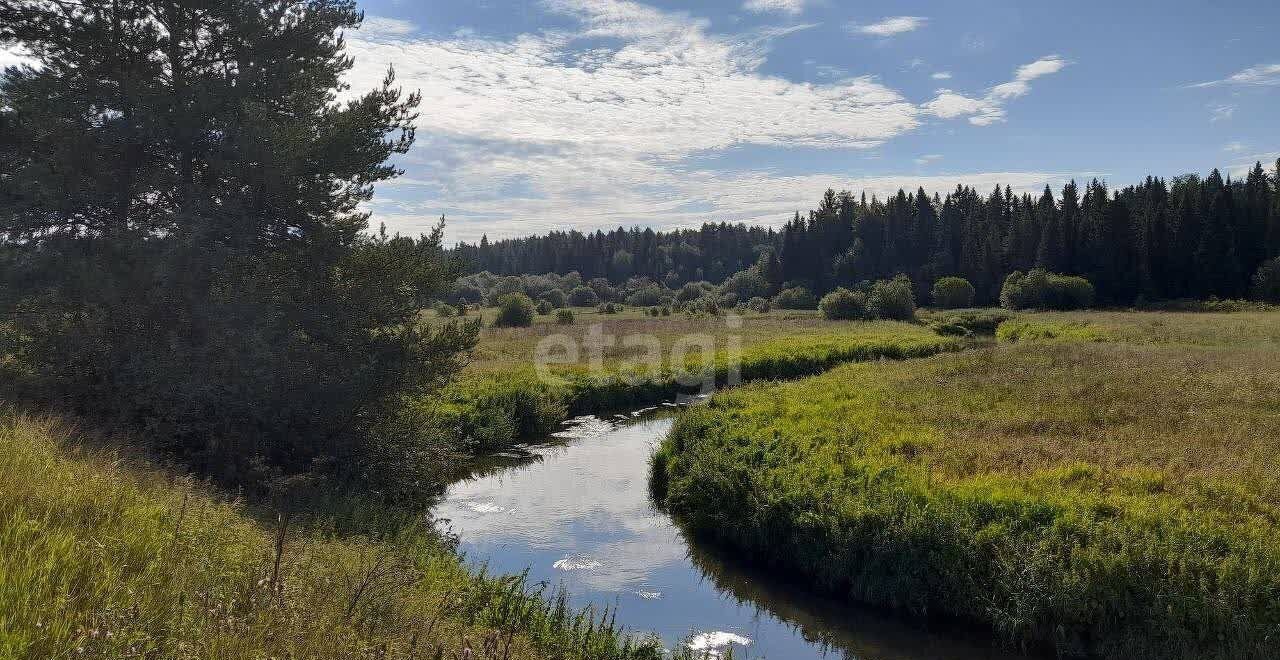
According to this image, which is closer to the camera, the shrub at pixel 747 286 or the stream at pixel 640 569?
the stream at pixel 640 569

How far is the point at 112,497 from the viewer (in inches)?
238

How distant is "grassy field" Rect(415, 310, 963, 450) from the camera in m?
20.2

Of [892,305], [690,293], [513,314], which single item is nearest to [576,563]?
[513,314]

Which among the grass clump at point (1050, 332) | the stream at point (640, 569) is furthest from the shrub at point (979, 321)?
the stream at point (640, 569)

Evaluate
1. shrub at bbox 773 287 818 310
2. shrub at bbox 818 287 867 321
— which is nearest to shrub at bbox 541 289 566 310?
shrub at bbox 773 287 818 310

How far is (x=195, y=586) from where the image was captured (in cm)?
505

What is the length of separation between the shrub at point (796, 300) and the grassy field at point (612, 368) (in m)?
35.8

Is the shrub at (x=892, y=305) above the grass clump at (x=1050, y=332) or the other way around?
above

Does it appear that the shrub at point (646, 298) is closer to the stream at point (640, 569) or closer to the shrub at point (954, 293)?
the shrub at point (954, 293)

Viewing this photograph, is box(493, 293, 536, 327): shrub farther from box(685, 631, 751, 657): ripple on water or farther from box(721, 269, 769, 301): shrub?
box(721, 269, 769, 301): shrub

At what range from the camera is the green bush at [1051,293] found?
62906 millimetres

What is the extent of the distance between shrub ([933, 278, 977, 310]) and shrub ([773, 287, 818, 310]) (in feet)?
51.8

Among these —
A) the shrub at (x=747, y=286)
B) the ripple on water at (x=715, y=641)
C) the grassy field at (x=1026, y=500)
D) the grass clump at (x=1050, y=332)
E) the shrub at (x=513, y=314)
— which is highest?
the shrub at (x=747, y=286)

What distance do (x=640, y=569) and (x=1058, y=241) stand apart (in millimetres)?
77163
